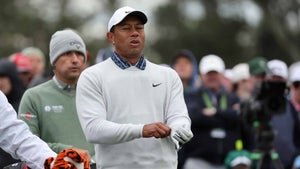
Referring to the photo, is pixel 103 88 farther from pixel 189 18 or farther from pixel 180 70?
pixel 189 18

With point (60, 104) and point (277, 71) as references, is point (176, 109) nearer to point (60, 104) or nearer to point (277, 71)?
point (60, 104)

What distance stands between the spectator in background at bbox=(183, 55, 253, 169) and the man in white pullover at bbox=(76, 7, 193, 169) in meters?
4.64

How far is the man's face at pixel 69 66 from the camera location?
27.7 feet

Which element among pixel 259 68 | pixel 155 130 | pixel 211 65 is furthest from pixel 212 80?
pixel 155 130

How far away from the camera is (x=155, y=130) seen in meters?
6.55

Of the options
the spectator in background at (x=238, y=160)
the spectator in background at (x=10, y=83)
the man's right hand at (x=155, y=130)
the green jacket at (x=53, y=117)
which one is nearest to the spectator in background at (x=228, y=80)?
the spectator in background at (x=238, y=160)

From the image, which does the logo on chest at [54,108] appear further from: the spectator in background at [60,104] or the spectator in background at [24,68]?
the spectator in background at [24,68]

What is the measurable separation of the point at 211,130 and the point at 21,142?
5697mm

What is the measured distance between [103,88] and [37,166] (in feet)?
3.02

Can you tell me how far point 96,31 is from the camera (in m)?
42.2

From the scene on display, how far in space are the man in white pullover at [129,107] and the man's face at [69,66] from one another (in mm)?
1439

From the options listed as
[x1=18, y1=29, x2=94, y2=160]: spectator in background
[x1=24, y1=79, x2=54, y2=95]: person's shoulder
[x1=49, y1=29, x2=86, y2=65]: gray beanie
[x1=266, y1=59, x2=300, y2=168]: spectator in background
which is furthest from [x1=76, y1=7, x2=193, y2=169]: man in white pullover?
[x1=266, y1=59, x2=300, y2=168]: spectator in background

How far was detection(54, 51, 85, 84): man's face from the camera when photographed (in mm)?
8453

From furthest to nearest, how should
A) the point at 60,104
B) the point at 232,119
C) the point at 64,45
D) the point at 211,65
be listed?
the point at 211,65 → the point at 232,119 → the point at 64,45 → the point at 60,104
